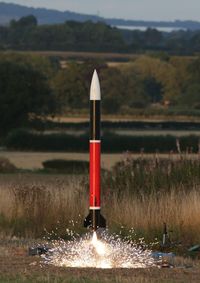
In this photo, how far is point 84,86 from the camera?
405ft

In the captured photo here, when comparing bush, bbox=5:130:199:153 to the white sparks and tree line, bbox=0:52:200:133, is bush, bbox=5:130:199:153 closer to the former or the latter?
tree line, bbox=0:52:200:133

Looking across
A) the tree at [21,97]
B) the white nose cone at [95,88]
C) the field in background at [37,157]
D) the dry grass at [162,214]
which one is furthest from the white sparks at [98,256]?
the tree at [21,97]

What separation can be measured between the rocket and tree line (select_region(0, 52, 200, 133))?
4884cm

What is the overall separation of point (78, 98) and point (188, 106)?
42.5 ft

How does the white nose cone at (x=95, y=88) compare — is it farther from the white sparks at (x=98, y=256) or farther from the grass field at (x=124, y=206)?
the grass field at (x=124, y=206)

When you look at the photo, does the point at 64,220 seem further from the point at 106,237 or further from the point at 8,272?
the point at 8,272

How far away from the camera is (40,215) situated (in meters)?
20.5

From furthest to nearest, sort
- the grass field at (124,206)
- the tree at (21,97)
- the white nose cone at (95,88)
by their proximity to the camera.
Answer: the tree at (21,97), the grass field at (124,206), the white nose cone at (95,88)

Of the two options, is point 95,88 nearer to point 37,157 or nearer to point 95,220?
point 95,220

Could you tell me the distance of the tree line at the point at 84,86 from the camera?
83.4 meters

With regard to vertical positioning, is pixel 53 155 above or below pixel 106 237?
below

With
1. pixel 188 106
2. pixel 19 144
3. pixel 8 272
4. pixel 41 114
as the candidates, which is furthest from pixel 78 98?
pixel 8 272

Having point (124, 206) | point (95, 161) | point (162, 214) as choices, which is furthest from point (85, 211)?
point (95, 161)

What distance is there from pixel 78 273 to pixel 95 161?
88.5 inches
